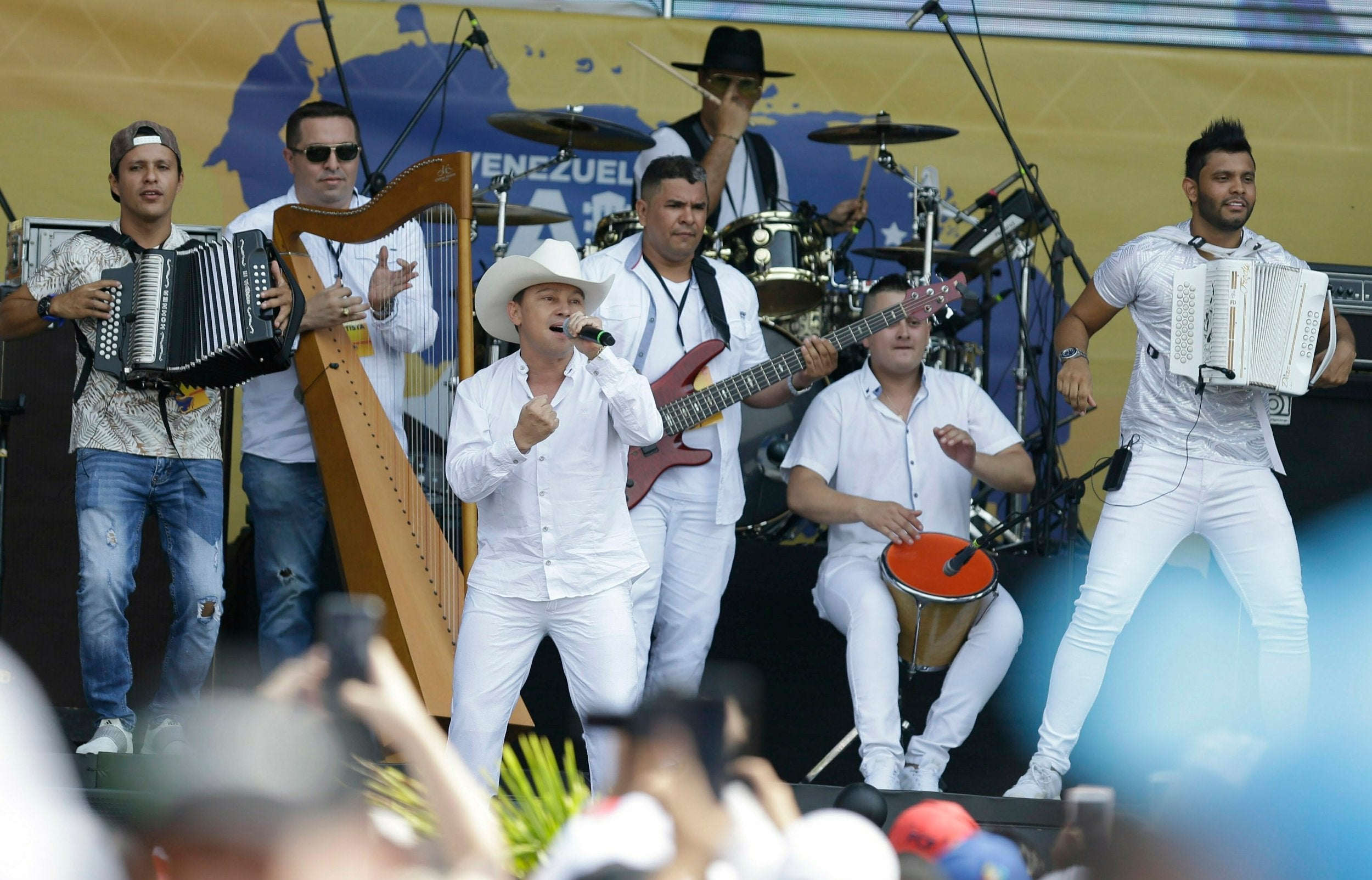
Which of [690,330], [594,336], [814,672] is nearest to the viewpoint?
[594,336]

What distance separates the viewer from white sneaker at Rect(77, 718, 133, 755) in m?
4.19

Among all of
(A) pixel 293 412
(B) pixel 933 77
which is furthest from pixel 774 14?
(A) pixel 293 412

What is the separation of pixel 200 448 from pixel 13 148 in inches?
122

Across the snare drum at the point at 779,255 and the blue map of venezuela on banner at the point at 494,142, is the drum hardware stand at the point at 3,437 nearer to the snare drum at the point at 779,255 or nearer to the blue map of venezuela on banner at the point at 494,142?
the blue map of venezuela on banner at the point at 494,142

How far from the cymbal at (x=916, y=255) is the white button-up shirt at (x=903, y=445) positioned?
4.31ft

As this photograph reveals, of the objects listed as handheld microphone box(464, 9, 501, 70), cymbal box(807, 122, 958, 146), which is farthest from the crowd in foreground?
cymbal box(807, 122, 958, 146)

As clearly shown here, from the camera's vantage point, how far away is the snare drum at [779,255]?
632 centimetres

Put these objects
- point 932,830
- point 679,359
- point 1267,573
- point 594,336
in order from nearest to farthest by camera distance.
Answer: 1. point 932,830
2. point 594,336
3. point 1267,573
4. point 679,359

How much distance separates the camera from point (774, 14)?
724cm

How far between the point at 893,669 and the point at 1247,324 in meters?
1.57

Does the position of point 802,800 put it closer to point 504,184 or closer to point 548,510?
point 548,510

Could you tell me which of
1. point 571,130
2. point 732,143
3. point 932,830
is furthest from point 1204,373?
point 571,130

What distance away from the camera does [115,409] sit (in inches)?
175

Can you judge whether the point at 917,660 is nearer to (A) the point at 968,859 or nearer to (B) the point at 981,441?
(B) the point at 981,441
